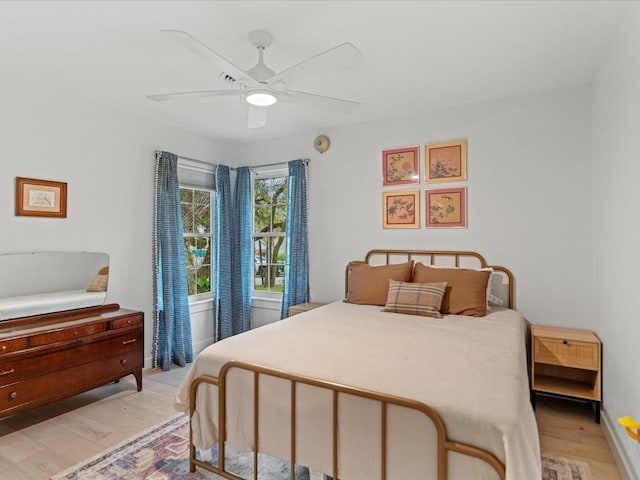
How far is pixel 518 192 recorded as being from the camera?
10.7 feet

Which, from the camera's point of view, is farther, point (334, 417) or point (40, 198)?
point (40, 198)

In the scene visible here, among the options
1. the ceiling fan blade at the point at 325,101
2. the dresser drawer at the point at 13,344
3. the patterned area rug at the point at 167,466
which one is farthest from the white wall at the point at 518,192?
the dresser drawer at the point at 13,344

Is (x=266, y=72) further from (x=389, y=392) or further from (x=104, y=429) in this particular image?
(x=104, y=429)

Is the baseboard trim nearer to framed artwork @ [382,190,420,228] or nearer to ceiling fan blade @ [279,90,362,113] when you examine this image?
framed artwork @ [382,190,420,228]

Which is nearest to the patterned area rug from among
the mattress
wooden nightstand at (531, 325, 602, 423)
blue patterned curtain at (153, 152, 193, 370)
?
wooden nightstand at (531, 325, 602, 423)

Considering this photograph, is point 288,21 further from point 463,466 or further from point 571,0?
point 463,466

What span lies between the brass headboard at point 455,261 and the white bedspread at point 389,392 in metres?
0.86

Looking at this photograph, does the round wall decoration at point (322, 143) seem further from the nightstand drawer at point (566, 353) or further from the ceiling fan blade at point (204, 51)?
the nightstand drawer at point (566, 353)

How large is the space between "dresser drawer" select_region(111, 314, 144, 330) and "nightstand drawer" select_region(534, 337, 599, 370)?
3216 millimetres

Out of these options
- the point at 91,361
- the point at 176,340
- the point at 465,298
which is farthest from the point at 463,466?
the point at 176,340

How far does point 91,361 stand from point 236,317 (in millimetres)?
1855

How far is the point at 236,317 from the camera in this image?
15.2 feet

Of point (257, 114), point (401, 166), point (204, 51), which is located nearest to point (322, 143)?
point (401, 166)

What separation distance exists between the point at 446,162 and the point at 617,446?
2401 millimetres
